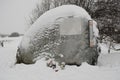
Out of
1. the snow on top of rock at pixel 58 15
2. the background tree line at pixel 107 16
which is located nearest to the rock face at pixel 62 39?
the snow on top of rock at pixel 58 15

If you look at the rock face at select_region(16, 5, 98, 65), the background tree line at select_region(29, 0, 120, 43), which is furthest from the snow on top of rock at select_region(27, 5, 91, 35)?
the background tree line at select_region(29, 0, 120, 43)

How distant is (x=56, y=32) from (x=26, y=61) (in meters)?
1.47

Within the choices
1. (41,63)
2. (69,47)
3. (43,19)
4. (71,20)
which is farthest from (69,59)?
(43,19)

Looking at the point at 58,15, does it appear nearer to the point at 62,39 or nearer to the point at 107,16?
the point at 62,39

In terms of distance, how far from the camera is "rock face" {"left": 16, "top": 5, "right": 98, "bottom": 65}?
19.7 feet

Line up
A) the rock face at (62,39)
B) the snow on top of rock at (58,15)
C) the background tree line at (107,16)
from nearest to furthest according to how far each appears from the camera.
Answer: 1. the rock face at (62,39)
2. the snow on top of rock at (58,15)
3. the background tree line at (107,16)

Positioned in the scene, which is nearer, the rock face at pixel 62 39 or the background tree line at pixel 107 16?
the rock face at pixel 62 39

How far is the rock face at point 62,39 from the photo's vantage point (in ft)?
19.7

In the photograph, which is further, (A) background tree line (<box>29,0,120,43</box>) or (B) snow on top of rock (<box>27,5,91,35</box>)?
(A) background tree line (<box>29,0,120,43</box>)

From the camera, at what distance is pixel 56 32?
20.6ft

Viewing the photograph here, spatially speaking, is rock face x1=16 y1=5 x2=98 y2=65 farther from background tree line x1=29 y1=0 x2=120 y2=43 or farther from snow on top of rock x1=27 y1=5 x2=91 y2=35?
background tree line x1=29 y1=0 x2=120 y2=43

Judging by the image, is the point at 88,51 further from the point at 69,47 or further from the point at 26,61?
the point at 26,61

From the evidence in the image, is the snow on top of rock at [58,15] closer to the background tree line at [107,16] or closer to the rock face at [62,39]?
the rock face at [62,39]

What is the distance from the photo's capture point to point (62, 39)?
6.14 meters
